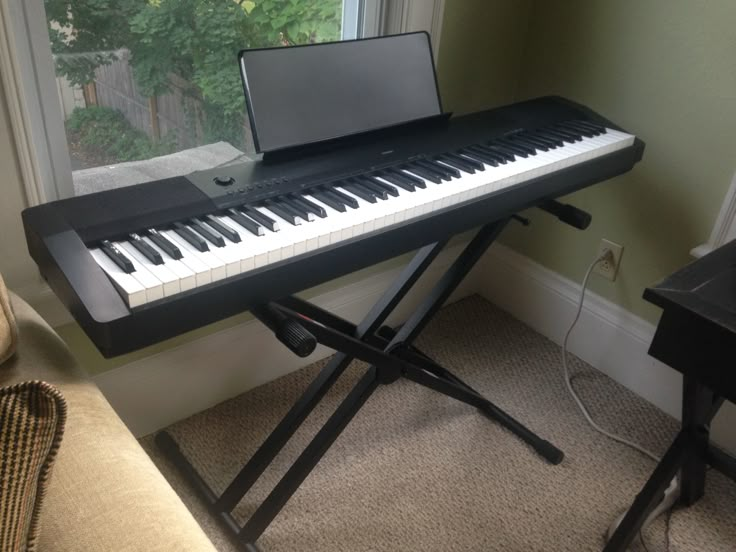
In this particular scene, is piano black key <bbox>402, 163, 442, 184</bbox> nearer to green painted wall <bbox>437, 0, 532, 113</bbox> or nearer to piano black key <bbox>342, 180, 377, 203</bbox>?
piano black key <bbox>342, 180, 377, 203</bbox>

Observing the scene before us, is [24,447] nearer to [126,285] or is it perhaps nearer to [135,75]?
[126,285]

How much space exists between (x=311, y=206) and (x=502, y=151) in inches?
19.5

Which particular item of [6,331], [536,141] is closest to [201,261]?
[6,331]

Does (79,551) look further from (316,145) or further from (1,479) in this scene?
(316,145)

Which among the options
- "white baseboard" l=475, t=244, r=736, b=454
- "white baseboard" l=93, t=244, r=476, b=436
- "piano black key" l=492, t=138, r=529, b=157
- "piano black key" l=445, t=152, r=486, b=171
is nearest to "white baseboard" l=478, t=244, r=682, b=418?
"white baseboard" l=475, t=244, r=736, b=454

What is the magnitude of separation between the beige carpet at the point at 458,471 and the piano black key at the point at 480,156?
0.76 metres

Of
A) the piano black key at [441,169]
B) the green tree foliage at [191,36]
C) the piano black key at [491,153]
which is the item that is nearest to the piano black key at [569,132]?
the piano black key at [491,153]

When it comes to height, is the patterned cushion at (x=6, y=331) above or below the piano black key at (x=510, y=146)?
below

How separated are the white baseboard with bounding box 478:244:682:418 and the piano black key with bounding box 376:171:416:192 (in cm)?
100

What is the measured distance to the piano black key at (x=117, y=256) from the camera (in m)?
0.92

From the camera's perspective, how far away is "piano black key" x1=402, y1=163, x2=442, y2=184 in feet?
4.14

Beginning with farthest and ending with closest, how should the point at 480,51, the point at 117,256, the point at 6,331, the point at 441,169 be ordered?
the point at 480,51 < the point at 441,169 < the point at 117,256 < the point at 6,331

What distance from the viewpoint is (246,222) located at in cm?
108

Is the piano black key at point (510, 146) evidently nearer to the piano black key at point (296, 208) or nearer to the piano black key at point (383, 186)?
the piano black key at point (383, 186)
